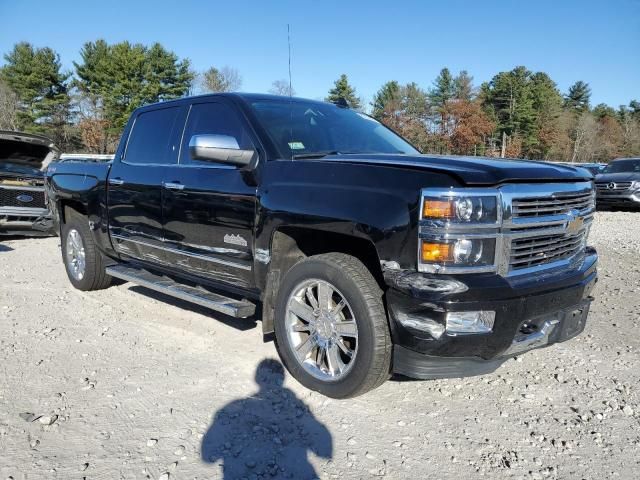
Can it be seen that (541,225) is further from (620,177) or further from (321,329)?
(620,177)

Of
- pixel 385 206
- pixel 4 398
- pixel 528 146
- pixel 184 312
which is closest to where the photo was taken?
pixel 385 206

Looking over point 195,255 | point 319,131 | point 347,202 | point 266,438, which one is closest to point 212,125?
point 319,131

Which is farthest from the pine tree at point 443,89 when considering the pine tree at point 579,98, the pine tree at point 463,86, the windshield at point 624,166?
the windshield at point 624,166

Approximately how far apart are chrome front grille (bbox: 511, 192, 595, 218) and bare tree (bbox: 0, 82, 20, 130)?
173 ft

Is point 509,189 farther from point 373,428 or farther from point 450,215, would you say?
point 373,428

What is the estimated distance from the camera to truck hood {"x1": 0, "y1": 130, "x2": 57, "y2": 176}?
870cm

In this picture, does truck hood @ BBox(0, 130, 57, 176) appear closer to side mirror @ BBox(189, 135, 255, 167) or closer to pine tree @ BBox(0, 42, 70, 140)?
side mirror @ BBox(189, 135, 255, 167)

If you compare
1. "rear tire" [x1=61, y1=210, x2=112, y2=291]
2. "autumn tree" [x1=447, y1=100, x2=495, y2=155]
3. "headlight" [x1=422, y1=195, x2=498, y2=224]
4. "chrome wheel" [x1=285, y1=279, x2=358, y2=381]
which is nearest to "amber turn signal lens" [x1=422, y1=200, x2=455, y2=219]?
"headlight" [x1=422, y1=195, x2=498, y2=224]

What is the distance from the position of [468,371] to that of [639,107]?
8030 cm

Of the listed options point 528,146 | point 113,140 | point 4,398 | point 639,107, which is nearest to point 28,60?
point 113,140

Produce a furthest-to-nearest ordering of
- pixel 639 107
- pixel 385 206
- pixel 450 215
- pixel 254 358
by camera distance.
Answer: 1. pixel 639 107
2. pixel 254 358
3. pixel 385 206
4. pixel 450 215

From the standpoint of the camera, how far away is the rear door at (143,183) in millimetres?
4300

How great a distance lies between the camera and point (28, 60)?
4812cm

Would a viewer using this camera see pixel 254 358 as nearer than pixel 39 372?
No
